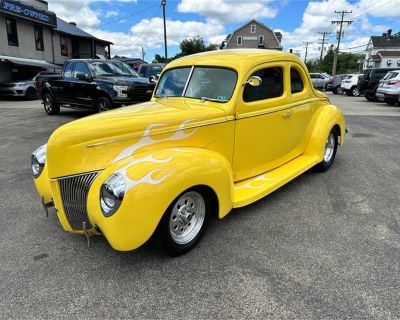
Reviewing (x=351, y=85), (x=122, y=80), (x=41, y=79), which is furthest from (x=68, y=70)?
(x=351, y=85)

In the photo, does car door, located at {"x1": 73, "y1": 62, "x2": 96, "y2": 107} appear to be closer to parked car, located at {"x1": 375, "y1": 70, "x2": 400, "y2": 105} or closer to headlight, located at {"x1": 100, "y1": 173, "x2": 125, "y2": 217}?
headlight, located at {"x1": 100, "y1": 173, "x2": 125, "y2": 217}

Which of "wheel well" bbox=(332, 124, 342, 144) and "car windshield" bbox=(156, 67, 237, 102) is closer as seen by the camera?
"car windshield" bbox=(156, 67, 237, 102)

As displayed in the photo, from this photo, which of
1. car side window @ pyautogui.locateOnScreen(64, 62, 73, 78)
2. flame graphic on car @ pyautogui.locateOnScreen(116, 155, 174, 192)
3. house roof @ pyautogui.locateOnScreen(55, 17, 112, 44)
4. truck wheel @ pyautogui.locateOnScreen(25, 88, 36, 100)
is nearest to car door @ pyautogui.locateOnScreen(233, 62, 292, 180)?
flame graphic on car @ pyautogui.locateOnScreen(116, 155, 174, 192)

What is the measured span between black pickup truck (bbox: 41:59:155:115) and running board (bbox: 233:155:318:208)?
6.30 m

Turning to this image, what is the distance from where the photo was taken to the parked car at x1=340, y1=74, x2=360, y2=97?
940 inches

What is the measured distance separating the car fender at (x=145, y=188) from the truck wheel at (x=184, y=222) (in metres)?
0.16

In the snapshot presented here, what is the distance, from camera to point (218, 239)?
350 centimetres

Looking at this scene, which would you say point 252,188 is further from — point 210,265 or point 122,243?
point 122,243

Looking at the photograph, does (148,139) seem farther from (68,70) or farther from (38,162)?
(68,70)

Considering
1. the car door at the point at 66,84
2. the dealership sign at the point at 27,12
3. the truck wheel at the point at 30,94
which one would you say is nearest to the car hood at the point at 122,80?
the car door at the point at 66,84

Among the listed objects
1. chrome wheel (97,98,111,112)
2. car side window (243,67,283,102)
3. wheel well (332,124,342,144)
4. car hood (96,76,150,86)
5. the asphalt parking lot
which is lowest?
the asphalt parking lot

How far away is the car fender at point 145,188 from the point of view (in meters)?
2.63

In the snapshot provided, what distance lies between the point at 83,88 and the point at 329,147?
7.98 metres

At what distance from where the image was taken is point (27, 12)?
894 inches
